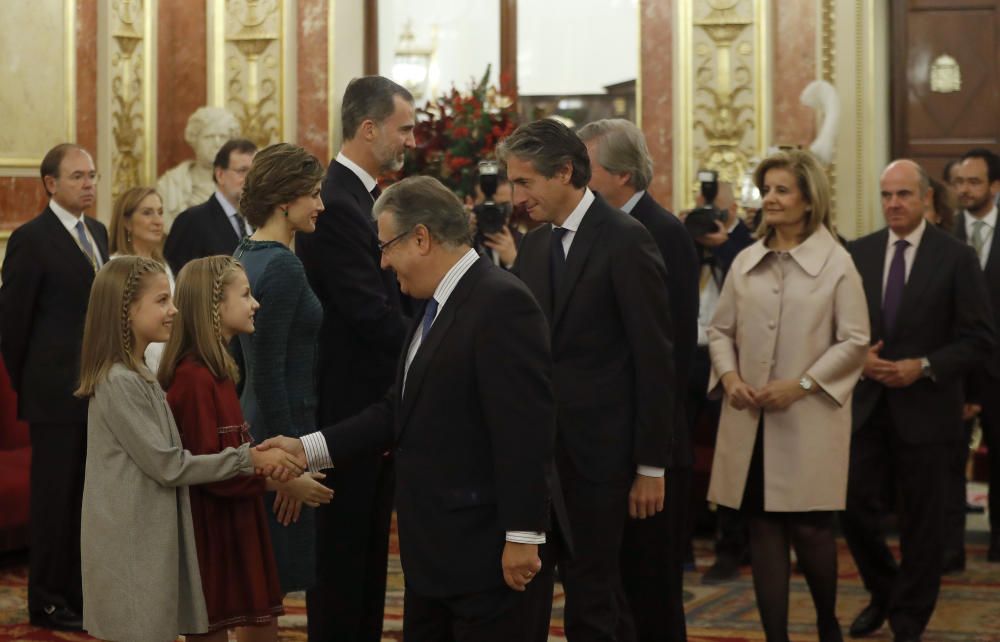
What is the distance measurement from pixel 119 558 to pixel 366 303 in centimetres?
91

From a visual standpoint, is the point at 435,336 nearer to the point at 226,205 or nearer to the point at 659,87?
the point at 226,205

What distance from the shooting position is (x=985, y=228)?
22.9 feet

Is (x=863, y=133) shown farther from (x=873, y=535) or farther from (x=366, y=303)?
(x=366, y=303)

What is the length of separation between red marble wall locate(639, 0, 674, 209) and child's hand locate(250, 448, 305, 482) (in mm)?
5674

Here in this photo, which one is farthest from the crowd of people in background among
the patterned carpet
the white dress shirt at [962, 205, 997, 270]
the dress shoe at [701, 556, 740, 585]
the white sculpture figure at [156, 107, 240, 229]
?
the white sculpture figure at [156, 107, 240, 229]

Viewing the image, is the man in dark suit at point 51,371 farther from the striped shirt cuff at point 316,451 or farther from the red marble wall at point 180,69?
the red marble wall at point 180,69

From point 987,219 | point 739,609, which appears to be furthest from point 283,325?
point 987,219

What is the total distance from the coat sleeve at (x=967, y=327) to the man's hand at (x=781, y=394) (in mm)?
837

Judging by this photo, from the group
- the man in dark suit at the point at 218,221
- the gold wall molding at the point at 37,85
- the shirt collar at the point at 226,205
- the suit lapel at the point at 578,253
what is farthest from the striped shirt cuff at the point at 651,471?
the gold wall molding at the point at 37,85

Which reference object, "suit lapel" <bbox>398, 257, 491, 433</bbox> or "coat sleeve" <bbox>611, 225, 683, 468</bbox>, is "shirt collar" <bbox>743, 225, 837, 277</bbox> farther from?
"suit lapel" <bbox>398, 257, 491, 433</bbox>

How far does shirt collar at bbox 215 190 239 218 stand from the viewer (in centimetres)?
665

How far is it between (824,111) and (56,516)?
16.8 ft

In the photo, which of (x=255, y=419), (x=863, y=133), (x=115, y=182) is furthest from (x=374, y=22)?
(x=255, y=419)

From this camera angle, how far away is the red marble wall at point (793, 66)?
29.0ft
